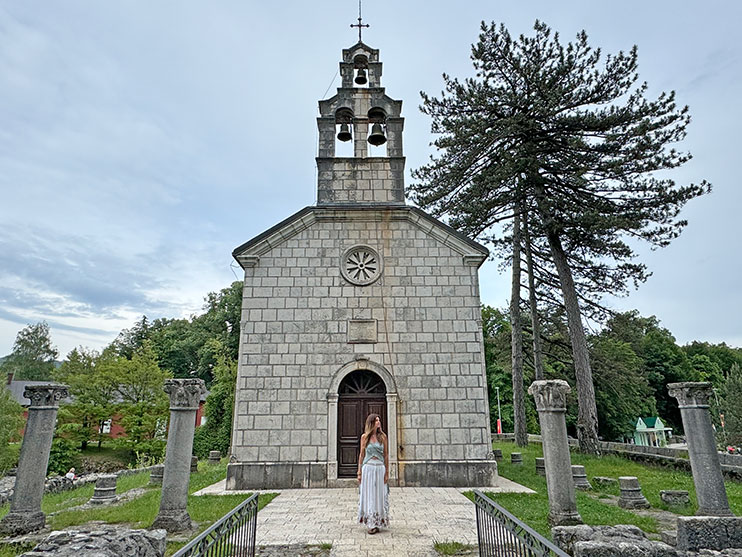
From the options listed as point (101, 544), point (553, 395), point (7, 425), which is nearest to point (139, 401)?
point (7, 425)

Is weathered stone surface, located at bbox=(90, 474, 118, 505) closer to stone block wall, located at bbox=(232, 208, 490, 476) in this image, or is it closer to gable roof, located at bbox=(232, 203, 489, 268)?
stone block wall, located at bbox=(232, 208, 490, 476)

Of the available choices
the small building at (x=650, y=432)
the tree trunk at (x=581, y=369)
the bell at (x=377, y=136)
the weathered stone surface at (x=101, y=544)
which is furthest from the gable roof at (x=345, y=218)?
the small building at (x=650, y=432)

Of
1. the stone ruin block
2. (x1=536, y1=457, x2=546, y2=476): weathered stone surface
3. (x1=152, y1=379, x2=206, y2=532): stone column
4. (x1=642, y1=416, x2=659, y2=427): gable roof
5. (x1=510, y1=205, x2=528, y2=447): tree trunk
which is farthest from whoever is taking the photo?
(x1=642, y1=416, x2=659, y2=427): gable roof

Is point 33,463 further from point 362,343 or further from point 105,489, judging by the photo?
point 362,343

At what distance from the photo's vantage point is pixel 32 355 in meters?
50.8

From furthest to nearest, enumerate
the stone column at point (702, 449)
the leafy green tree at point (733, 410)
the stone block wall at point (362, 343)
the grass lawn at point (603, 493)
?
the leafy green tree at point (733, 410)
the stone block wall at point (362, 343)
the grass lawn at point (603, 493)
the stone column at point (702, 449)

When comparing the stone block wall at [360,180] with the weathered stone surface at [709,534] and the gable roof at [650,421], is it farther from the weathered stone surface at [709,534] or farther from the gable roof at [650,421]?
the gable roof at [650,421]

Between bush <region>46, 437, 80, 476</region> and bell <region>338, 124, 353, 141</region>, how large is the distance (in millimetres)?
23333

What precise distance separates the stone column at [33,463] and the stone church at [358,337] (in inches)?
158

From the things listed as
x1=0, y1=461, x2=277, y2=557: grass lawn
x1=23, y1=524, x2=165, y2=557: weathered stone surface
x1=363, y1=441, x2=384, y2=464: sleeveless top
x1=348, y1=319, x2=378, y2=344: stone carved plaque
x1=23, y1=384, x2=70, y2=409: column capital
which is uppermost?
x1=348, y1=319, x2=378, y2=344: stone carved plaque

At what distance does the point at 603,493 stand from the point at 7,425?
96.7ft

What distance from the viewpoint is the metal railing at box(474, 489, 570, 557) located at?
3025 mm

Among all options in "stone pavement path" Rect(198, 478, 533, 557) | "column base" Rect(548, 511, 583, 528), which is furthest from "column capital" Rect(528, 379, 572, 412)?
"stone pavement path" Rect(198, 478, 533, 557)

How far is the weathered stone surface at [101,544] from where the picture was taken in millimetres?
3008
